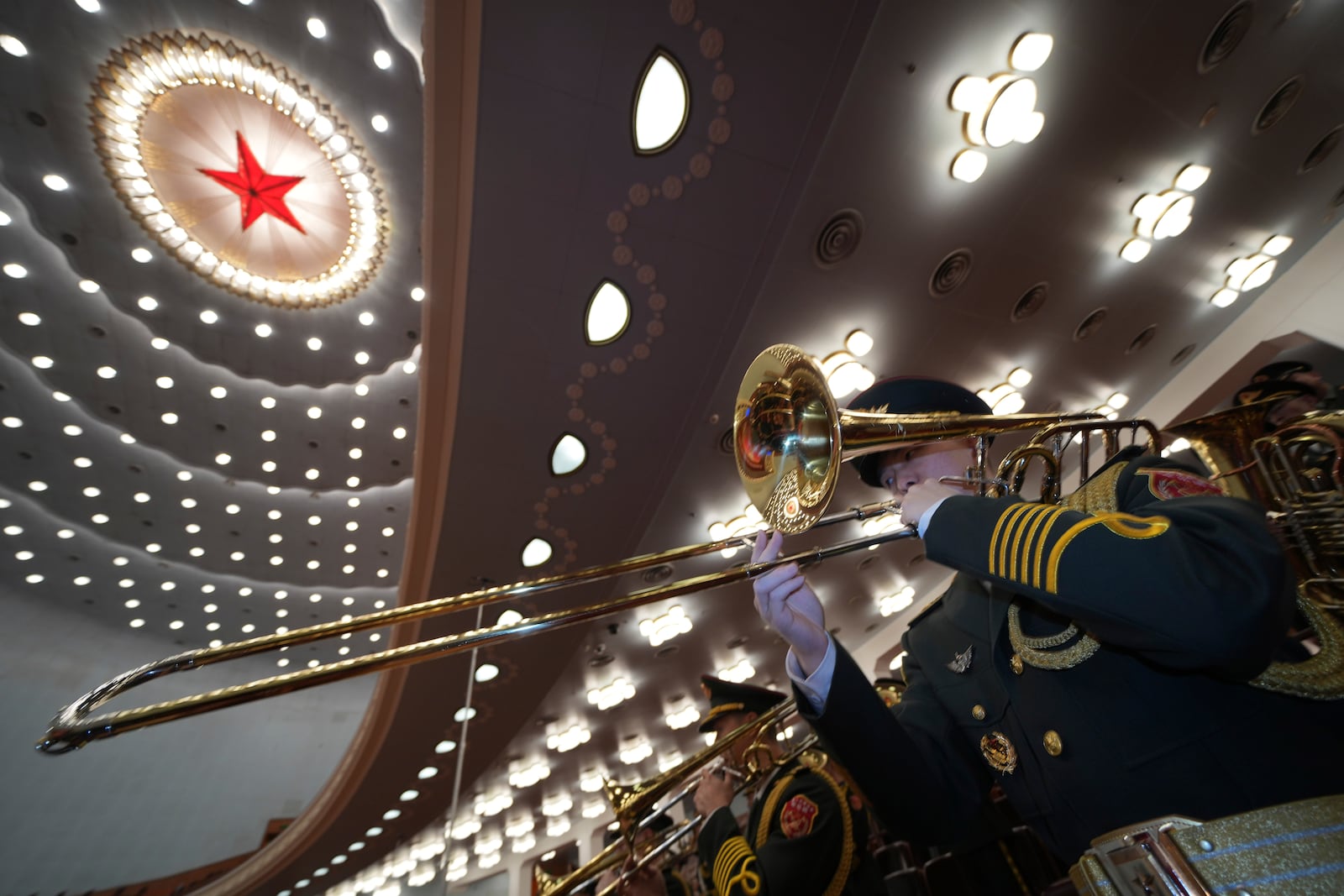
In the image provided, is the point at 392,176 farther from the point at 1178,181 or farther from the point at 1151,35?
the point at 1178,181

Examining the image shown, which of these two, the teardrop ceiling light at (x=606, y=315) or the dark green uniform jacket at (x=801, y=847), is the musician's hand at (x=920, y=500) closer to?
the dark green uniform jacket at (x=801, y=847)

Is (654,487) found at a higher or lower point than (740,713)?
higher

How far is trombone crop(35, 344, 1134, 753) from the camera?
1.26 m

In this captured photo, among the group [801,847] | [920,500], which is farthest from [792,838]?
[920,500]

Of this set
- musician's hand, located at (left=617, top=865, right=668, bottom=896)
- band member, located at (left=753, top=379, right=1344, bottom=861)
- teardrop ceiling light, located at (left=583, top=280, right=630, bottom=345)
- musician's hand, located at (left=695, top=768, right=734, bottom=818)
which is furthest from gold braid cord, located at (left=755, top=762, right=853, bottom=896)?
teardrop ceiling light, located at (left=583, top=280, right=630, bottom=345)

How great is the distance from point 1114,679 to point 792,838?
2.14 metres

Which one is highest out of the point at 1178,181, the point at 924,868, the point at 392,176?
the point at 392,176

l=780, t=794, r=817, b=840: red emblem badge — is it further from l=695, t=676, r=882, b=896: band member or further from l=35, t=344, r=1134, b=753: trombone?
l=35, t=344, r=1134, b=753: trombone

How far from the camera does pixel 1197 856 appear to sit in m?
0.72

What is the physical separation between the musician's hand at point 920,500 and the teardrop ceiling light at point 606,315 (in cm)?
309

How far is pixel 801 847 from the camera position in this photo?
8.52 feet

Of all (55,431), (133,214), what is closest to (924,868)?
(133,214)

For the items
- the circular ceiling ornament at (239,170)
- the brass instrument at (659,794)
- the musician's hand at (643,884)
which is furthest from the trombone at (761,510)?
the circular ceiling ornament at (239,170)

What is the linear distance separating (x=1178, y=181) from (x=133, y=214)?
572 inches
